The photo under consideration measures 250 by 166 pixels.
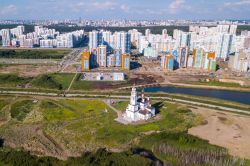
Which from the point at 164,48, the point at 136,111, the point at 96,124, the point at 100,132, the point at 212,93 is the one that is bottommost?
the point at 100,132

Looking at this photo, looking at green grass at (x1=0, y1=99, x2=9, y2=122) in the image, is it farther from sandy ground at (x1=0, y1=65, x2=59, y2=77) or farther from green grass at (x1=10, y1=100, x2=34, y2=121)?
sandy ground at (x1=0, y1=65, x2=59, y2=77)

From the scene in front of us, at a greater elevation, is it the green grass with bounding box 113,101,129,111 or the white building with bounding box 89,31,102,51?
the white building with bounding box 89,31,102,51

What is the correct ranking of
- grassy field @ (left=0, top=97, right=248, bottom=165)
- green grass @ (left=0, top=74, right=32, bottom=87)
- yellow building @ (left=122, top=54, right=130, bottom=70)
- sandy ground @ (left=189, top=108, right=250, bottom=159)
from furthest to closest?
yellow building @ (left=122, top=54, right=130, bottom=70), green grass @ (left=0, top=74, right=32, bottom=87), sandy ground @ (left=189, top=108, right=250, bottom=159), grassy field @ (left=0, top=97, right=248, bottom=165)

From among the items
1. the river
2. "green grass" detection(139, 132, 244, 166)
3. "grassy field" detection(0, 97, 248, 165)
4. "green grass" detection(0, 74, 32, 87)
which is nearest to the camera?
"green grass" detection(139, 132, 244, 166)

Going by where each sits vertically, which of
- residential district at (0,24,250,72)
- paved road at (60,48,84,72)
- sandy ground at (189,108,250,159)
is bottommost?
sandy ground at (189,108,250,159)

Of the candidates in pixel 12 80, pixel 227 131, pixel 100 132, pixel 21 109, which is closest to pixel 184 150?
pixel 227 131

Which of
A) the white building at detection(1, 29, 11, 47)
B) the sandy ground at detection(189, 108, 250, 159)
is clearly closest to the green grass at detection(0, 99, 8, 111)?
the sandy ground at detection(189, 108, 250, 159)

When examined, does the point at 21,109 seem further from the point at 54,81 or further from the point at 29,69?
the point at 29,69

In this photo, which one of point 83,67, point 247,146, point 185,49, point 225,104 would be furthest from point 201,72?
point 247,146
